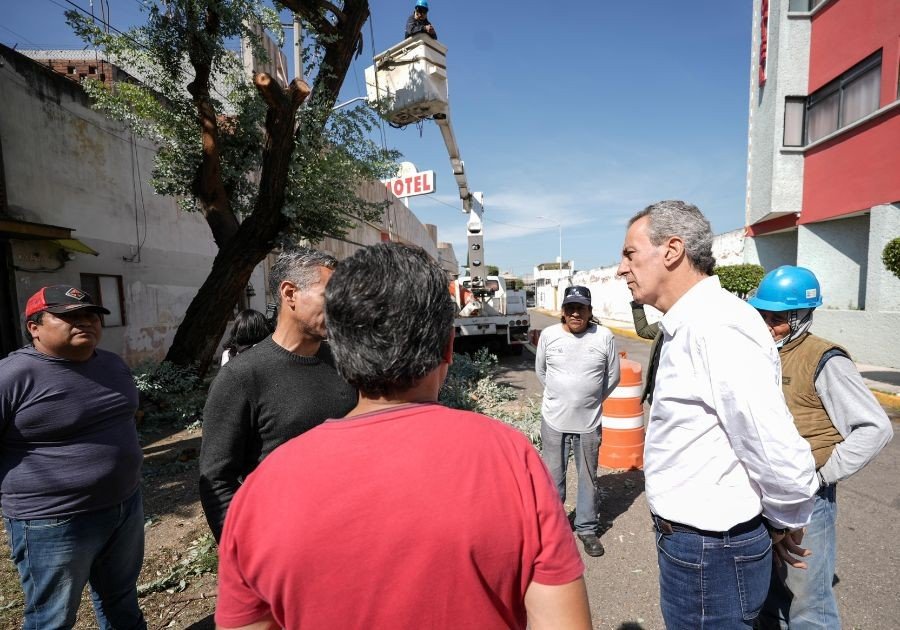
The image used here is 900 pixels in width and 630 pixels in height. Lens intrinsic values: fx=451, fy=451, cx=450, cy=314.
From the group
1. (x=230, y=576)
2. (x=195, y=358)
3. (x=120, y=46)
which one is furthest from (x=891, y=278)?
(x=120, y=46)

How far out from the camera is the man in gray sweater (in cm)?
181

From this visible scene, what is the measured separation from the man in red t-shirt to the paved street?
2343mm

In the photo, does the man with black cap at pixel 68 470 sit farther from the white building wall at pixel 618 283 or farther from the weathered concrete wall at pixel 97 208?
the white building wall at pixel 618 283

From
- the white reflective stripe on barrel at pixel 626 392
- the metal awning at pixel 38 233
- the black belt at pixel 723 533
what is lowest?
the white reflective stripe on barrel at pixel 626 392

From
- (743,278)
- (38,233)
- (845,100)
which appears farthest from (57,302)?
(845,100)

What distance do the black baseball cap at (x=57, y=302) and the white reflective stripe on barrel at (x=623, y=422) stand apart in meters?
4.42

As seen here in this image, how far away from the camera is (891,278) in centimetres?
950

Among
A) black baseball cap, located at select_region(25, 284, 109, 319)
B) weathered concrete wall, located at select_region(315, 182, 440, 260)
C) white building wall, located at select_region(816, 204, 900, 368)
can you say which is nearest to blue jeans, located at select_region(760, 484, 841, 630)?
black baseball cap, located at select_region(25, 284, 109, 319)

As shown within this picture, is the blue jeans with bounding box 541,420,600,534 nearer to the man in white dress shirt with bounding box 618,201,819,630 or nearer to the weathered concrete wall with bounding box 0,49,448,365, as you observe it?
the man in white dress shirt with bounding box 618,201,819,630

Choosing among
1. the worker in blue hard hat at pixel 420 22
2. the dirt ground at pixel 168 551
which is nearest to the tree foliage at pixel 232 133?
the worker in blue hard hat at pixel 420 22

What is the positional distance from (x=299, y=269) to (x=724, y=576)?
2.06 m

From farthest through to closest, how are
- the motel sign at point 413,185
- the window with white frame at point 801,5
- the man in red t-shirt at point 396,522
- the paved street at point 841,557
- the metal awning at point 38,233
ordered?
1. the motel sign at point 413,185
2. the window with white frame at point 801,5
3. the metal awning at point 38,233
4. the paved street at point 841,557
5. the man in red t-shirt at point 396,522

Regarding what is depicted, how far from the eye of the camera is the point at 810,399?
2072 millimetres

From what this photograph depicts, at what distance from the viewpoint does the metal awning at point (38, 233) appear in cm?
665
